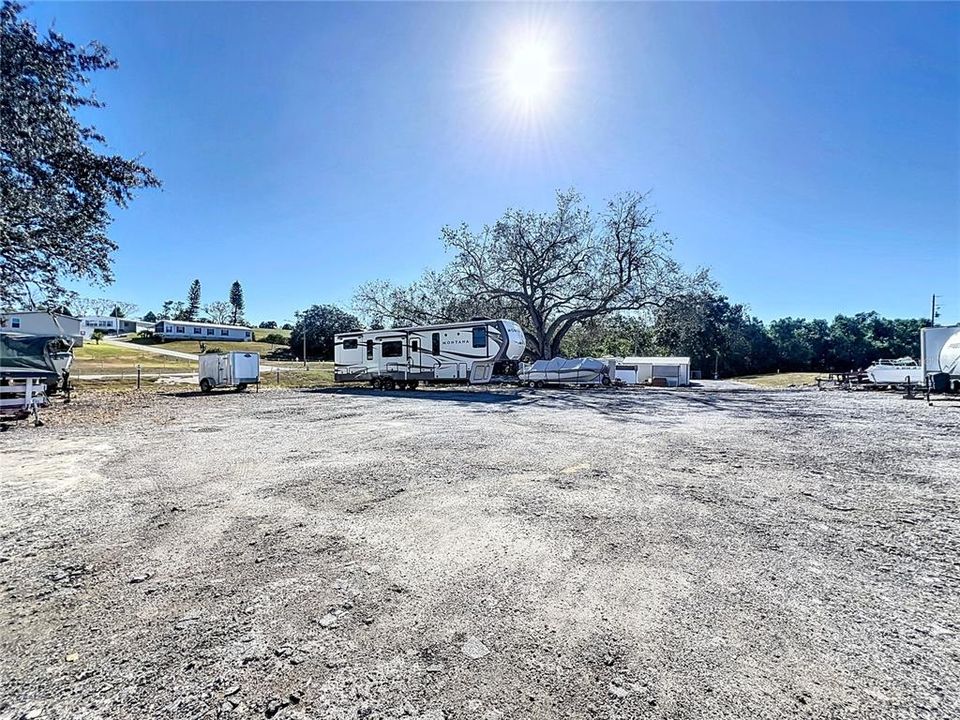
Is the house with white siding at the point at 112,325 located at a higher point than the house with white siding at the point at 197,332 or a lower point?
higher

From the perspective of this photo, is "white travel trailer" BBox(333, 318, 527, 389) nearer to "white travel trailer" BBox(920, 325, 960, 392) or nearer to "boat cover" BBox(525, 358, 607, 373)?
"boat cover" BBox(525, 358, 607, 373)

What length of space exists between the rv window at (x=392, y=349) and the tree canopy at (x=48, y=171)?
10871 millimetres

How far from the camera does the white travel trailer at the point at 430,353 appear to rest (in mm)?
19109

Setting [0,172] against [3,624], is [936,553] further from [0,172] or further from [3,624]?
[0,172]

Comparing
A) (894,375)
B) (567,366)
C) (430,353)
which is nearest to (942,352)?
(894,375)

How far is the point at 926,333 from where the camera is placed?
2184 centimetres

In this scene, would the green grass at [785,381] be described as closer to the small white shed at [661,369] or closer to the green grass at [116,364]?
the small white shed at [661,369]

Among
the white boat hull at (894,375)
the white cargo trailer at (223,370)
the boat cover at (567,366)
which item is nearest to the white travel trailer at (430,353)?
the boat cover at (567,366)

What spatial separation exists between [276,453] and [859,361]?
6868cm

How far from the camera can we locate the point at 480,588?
8.14ft

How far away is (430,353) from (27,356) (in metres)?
12.8

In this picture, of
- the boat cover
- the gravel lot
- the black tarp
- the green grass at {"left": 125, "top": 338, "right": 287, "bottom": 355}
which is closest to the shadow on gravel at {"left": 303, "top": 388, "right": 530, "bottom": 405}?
the boat cover

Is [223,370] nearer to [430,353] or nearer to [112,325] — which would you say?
[430,353]

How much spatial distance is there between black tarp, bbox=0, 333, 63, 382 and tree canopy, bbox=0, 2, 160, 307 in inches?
56.8
